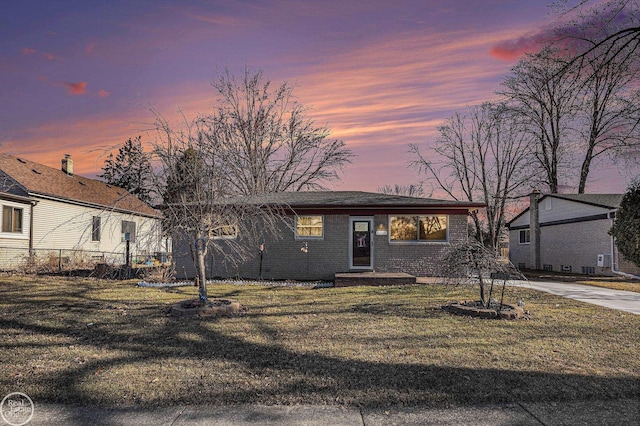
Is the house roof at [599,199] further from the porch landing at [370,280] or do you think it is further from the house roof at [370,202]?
the porch landing at [370,280]

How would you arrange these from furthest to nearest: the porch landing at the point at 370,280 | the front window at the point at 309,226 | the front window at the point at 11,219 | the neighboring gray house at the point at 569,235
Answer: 1. the neighboring gray house at the point at 569,235
2. the front window at the point at 11,219
3. the front window at the point at 309,226
4. the porch landing at the point at 370,280

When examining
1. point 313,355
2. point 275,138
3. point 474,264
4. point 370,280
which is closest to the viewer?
point 313,355

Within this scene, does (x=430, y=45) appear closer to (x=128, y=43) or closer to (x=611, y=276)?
(x=128, y=43)

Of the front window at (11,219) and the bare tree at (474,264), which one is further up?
the front window at (11,219)

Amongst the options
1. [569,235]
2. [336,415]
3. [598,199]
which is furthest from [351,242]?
[598,199]

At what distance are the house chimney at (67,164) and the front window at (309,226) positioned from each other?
1768cm

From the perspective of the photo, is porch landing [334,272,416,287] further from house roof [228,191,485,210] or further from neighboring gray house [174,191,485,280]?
house roof [228,191,485,210]

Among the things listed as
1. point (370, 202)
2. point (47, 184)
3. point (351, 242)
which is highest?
point (47, 184)

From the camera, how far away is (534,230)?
1021 inches

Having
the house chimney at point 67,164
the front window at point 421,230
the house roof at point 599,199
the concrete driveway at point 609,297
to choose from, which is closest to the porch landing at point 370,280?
the front window at point 421,230

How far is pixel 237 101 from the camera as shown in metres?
30.1

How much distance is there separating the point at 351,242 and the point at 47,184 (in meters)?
16.8

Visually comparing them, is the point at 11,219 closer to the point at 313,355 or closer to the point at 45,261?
the point at 45,261

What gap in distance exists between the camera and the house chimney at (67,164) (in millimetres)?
25484
